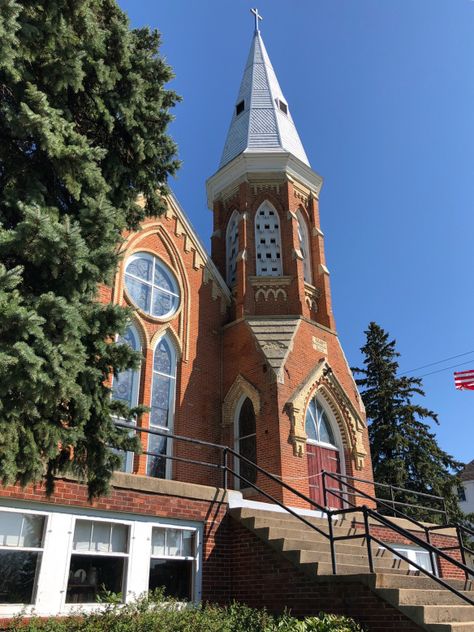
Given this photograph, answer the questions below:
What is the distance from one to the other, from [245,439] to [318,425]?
2144 millimetres

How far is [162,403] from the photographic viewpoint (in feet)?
46.2

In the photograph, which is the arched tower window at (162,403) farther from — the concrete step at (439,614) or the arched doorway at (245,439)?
the concrete step at (439,614)

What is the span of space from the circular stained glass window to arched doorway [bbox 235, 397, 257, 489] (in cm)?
327

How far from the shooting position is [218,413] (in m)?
15.0

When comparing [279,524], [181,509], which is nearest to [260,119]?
[279,524]

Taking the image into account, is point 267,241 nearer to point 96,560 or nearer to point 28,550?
point 96,560

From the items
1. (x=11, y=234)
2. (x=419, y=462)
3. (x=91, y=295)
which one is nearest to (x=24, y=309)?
(x=11, y=234)

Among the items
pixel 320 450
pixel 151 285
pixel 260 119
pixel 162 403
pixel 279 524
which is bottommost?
pixel 279 524

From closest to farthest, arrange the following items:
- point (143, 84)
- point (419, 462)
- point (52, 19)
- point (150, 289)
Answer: point (52, 19) → point (143, 84) → point (150, 289) → point (419, 462)

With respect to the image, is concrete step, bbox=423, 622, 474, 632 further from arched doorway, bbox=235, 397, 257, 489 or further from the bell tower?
the bell tower

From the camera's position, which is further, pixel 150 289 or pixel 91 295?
pixel 150 289

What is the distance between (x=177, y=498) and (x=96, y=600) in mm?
1873

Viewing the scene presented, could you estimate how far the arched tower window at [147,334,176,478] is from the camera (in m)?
13.5

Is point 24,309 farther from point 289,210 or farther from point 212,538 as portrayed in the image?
point 289,210
